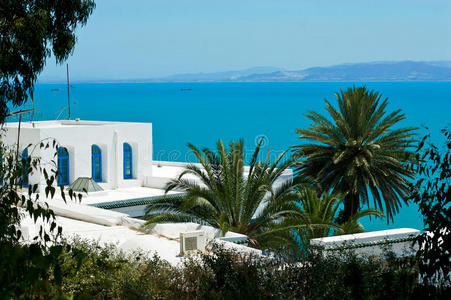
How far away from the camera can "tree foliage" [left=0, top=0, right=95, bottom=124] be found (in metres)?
8.94

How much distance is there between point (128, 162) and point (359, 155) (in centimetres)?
1004

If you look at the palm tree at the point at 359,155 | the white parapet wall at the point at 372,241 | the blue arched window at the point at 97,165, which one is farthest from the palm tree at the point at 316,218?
the blue arched window at the point at 97,165

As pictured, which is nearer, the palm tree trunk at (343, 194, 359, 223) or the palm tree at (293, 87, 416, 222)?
the palm tree at (293, 87, 416, 222)

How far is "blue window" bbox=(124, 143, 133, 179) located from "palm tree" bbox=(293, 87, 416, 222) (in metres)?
8.17

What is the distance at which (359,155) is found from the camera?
772 inches

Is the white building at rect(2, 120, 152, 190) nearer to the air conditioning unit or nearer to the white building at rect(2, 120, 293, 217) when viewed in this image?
the white building at rect(2, 120, 293, 217)

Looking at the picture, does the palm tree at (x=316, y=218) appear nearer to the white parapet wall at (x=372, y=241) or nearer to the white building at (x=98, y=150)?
the white parapet wall at (x=372, y=241)

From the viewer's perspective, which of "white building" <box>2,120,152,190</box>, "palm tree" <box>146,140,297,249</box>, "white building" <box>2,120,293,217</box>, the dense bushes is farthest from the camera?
"white building" <box>2,120,152,190</box>

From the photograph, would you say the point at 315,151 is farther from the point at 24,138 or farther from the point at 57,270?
the point at 57,270

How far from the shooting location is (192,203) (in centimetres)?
1513

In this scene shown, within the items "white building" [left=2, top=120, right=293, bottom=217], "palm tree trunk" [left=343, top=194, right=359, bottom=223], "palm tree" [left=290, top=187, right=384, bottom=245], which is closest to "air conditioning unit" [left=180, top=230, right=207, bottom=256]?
"palm tree" [left=290, top=187, right=384, bottom=245]

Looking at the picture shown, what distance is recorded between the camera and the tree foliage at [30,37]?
8.94 m

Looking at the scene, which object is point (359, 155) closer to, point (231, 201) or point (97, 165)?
point (231, 201)

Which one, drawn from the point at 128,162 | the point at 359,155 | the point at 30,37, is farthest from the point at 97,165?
the point at 30,37
